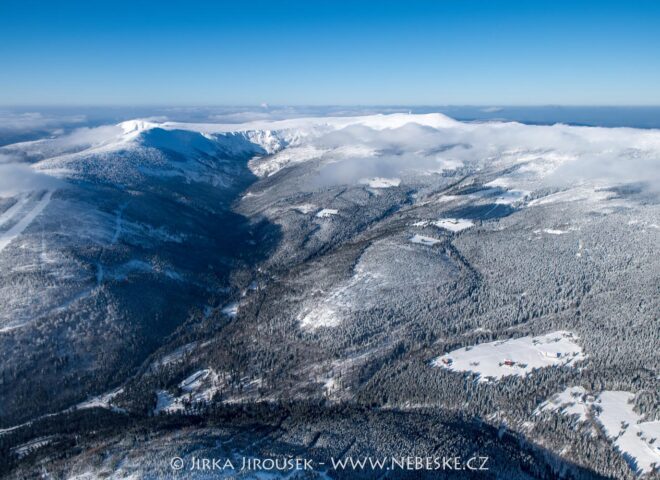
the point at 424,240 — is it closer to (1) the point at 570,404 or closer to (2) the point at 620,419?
(1) the point at 570,404

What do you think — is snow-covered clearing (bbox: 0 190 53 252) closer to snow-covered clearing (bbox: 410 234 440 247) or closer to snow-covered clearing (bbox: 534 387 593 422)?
snow-covered clearing (bbox: 410 234 440 247)

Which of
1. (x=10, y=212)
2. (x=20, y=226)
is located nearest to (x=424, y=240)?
(x=20, y=226)

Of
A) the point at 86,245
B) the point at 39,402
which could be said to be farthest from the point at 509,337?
the point at 86,245

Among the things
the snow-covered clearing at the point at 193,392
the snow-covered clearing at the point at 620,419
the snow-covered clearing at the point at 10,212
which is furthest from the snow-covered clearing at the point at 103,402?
the snow-covered clearing at the point at 10,212

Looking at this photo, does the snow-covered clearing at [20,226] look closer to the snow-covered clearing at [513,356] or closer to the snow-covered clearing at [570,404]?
the snow-covered clearing at [513,356]

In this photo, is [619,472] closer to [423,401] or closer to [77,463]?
[423,401]

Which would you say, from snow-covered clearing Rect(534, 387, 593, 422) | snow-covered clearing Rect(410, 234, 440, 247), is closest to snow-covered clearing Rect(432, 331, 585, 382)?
snow-covered clearing Rect(534, 387, 593, 422)
